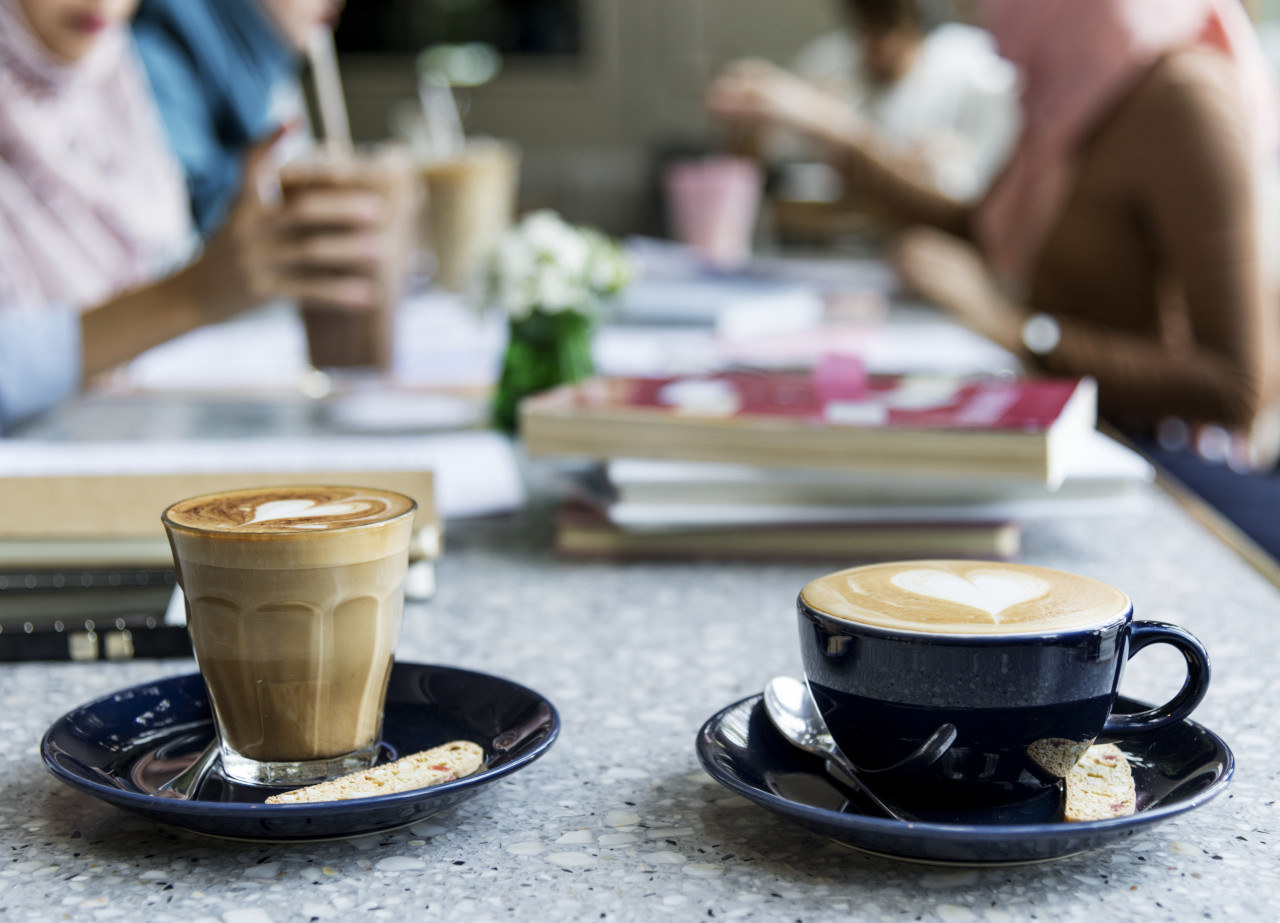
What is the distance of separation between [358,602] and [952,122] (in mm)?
4087

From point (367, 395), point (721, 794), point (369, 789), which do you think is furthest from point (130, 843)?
point (367, 395)

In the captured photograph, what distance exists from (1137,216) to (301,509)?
134 centimetres

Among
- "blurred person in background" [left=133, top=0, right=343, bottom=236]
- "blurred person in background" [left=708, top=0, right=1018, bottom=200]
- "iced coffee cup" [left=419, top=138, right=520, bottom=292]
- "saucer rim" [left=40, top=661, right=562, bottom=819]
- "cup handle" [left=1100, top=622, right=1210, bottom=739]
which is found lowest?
"saucer rim" [left=40, top=661, right=562, bottom=819]

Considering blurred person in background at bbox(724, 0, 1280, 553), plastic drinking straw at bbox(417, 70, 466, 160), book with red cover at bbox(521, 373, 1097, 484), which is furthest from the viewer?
plastic drinking straw at bbox(417, 70, 466, 160)

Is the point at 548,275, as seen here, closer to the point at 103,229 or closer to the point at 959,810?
the point at 959,810

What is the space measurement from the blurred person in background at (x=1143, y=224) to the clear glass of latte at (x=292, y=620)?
93 cm

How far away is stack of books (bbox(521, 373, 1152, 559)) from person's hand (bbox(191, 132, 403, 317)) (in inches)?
16.0

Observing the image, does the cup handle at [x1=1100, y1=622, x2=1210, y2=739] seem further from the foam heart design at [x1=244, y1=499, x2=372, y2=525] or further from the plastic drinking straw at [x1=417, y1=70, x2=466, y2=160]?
the plastic drinking straw at [x1=417, y1=70, x2=466, y2=160]

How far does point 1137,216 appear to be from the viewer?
1482 millimetres

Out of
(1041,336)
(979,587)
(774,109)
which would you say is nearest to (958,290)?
(1041,336)

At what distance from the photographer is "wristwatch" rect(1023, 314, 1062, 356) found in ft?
4.45

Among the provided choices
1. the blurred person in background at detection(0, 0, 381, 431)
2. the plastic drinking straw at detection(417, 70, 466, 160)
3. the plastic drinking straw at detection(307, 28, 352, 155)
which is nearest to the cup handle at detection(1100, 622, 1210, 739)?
the blurred person in background at detection(0, 0, 381, 431)

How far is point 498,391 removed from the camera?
Result: 3.16 ft

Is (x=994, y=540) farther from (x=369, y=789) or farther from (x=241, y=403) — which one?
(x=241, y=403)
